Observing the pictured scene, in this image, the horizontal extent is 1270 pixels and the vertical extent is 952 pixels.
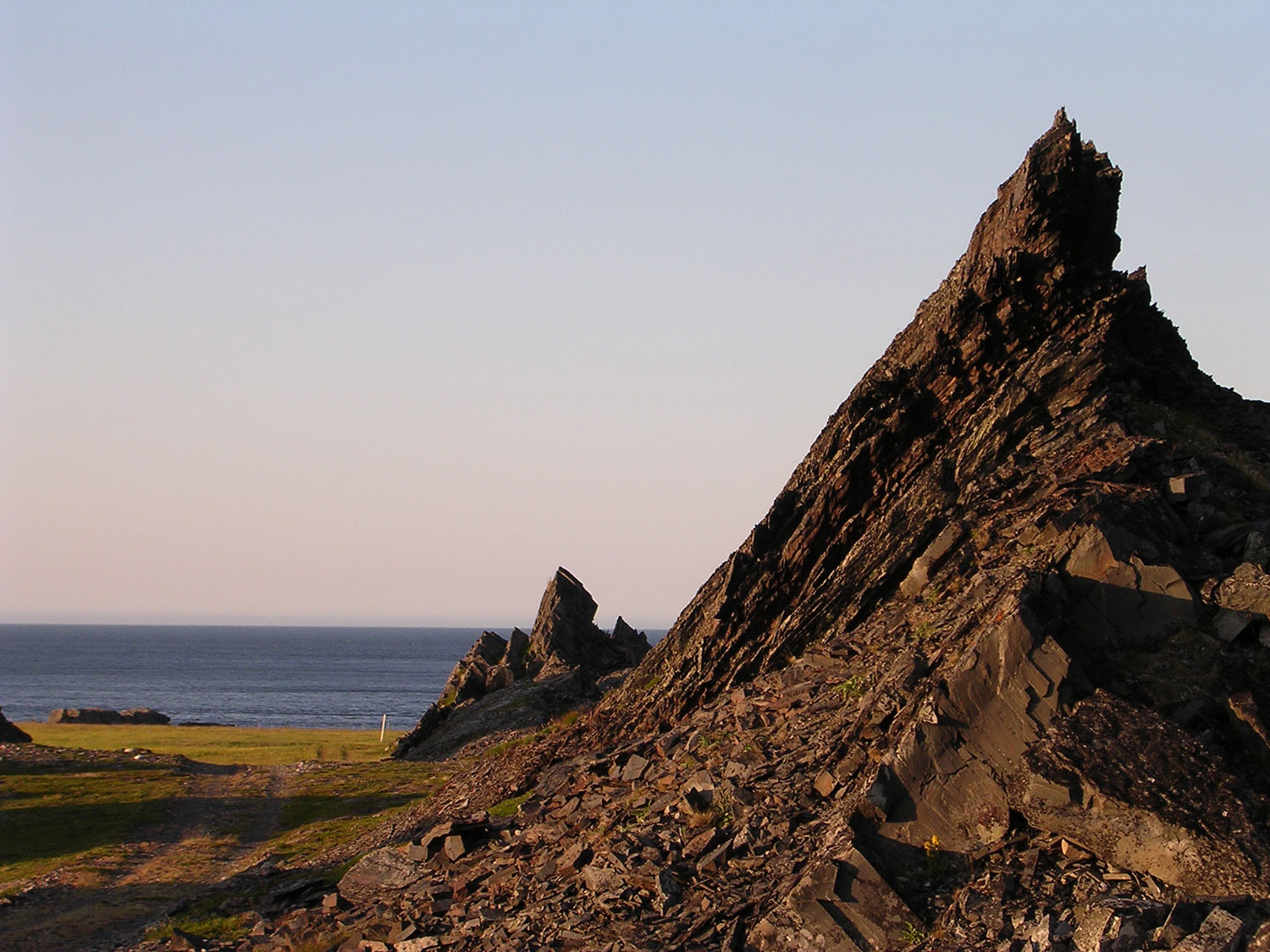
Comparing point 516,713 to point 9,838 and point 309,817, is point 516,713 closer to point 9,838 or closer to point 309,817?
point 309,817

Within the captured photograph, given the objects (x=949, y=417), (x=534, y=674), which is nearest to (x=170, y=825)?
(x=534, y=674)

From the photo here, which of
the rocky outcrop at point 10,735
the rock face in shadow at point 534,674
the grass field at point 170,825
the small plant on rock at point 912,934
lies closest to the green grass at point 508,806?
the grass field at point 170,825

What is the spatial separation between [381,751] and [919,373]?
4078 centimetres

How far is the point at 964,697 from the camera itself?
18.3 m

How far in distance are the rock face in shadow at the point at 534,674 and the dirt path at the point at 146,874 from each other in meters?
10.8

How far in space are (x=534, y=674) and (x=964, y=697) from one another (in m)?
41.5

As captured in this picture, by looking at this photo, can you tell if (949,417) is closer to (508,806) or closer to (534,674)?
(508,806)

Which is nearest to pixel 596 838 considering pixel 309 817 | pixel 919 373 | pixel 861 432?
pixel 861 432

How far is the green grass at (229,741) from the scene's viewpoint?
58.0m

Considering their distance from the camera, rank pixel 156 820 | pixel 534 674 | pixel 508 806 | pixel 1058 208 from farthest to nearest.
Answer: pixel 534 674 → pixel 156 820 → pixel 508 806 → pixel 1058 208

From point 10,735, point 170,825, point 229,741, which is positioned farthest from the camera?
point 229,741

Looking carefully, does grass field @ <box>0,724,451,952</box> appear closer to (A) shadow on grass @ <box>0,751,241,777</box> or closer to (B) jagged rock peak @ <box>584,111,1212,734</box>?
(A) shadow on grass @ <box>0,751,241,777</box>

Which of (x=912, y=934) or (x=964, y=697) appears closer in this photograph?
(x=912, y=934)

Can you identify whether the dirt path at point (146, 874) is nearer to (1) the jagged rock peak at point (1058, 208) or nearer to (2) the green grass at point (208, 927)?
(2) the green grass at point (208, 927)
